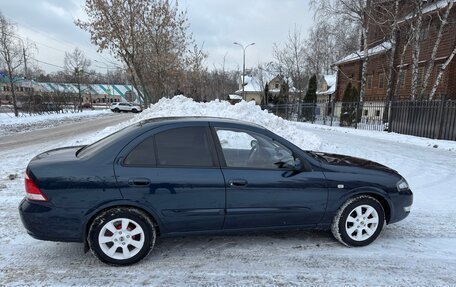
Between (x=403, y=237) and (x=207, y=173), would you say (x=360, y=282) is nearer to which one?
(x=403, y=237)

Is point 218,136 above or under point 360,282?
above

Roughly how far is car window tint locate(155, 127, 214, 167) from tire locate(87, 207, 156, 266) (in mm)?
651

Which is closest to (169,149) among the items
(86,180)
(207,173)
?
(207,173)

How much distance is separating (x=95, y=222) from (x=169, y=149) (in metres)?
1.06

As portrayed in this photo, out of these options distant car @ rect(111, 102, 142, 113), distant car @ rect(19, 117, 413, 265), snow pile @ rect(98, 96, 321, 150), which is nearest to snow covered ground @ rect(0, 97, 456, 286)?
distant car @ rect(19, 117, 413, 265)

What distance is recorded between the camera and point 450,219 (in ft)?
15.5

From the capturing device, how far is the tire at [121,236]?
3.23 meters

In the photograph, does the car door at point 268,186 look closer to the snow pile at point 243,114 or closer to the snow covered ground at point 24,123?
the snow pile at point 243,114

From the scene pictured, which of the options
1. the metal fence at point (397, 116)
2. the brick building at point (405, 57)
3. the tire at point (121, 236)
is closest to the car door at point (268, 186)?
the tire at point (121, 236)

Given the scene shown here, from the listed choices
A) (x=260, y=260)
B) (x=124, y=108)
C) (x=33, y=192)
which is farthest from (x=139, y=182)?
(x=124, y=108)

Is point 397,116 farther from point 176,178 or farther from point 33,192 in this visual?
point 33,192

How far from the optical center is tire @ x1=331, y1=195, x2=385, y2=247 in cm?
379

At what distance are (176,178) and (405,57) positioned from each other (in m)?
28.3

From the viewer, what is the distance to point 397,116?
54.2ft
